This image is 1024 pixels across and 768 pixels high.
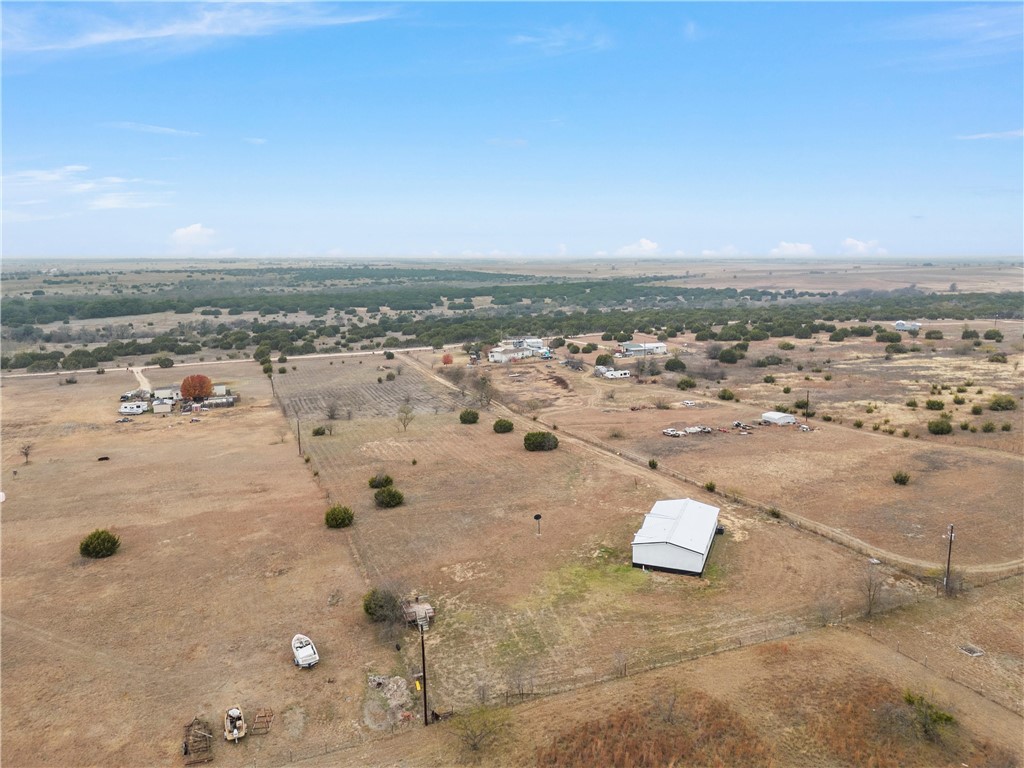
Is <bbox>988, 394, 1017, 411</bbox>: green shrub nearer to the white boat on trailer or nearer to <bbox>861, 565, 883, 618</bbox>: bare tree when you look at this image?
<bbox>861, 565, 883, 618</bbox>: bare tree

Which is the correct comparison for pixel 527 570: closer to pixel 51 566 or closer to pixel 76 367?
pixel 51 566

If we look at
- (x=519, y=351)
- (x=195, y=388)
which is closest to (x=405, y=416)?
(x=195, y=388)

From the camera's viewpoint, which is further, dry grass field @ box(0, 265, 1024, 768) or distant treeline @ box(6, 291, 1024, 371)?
distant treeline @ box(6, 291, 1024, 371)

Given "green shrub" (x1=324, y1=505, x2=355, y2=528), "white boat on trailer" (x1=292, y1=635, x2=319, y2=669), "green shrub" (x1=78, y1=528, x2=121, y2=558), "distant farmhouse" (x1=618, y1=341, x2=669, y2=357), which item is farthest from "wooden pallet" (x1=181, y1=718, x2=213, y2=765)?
"distant farmhouse" (x1=618, y1=341, x2=669, y2=357)

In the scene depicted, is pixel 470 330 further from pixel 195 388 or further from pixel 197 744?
pixel 197 744

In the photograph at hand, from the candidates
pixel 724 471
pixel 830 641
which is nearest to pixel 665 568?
pixel 830 641

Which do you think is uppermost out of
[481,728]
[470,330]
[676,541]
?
[470,330]

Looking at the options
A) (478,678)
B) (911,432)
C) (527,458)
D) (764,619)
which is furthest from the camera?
(911,432)
